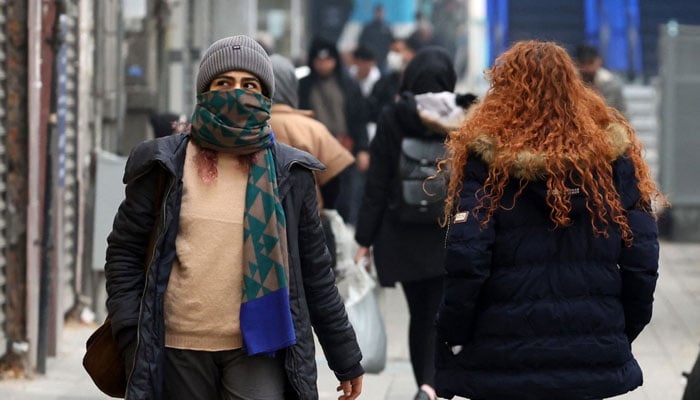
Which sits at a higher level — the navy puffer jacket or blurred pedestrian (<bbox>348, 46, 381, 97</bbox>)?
the navy puffer jacket

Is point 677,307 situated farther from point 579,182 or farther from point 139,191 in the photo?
point 139,191

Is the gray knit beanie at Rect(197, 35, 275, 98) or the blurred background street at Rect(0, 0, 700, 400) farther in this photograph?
the blurred background street at Rect(0, 0, 700, 400)

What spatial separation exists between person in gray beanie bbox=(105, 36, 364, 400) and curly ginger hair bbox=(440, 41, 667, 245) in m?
0.64

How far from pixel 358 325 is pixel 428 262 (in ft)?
2.13

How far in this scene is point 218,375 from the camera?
454cm

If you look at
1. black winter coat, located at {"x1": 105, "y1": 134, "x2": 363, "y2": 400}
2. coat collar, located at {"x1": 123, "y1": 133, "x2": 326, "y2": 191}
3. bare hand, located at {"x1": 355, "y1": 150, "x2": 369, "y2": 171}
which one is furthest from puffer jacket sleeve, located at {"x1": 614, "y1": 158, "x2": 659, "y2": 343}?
bare hand, located at {"x1": 355, "y1": 150, "x2": 369, "y2": 171}

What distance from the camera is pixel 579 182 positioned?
4.90m

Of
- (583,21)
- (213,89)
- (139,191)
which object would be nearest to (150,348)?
(139,191)

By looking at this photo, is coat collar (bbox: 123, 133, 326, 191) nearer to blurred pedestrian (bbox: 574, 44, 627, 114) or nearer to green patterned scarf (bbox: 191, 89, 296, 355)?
green patterned scarf (bbox: 191, 89, 296, 355)

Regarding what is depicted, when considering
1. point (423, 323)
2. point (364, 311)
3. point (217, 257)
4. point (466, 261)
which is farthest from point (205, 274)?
point (364, 311)

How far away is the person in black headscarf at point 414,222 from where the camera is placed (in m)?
7.33

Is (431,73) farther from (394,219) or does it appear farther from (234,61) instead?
(234,61)

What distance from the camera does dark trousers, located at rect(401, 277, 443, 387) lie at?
7406 mm

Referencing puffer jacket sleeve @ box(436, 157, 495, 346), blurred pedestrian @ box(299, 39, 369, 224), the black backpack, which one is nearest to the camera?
puffer jacket sleeve @ box(436, 157, 495, 346)
